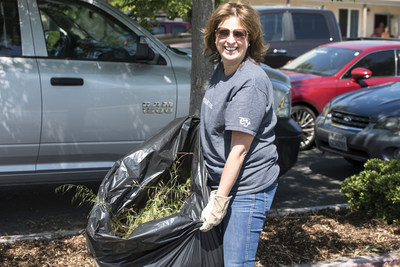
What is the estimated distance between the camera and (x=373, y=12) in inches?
1178

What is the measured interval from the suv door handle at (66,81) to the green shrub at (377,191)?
8.33ft

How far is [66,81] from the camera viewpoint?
4.91m

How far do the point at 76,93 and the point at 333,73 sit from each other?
5074 millimetres

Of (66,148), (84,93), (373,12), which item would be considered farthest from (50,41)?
(373,12)

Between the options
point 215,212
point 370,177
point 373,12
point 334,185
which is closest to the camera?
point 215,212

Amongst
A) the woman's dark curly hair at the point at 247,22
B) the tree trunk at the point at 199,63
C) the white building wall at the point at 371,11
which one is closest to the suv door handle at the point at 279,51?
the tree trunk at the point at 199,63

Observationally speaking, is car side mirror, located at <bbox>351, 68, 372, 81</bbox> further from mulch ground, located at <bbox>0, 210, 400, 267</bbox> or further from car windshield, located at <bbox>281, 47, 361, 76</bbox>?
mulch ground, located at <bbox>0, 210, 400, 267</bbox>

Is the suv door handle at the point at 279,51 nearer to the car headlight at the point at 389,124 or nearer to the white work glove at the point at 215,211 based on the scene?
the car headlight at the point at 389,124

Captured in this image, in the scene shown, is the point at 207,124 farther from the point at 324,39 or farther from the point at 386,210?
the point at 324,39

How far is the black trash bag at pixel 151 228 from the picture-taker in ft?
8.55

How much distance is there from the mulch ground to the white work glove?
5.13 ft

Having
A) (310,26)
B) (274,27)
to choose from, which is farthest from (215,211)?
(310,26)

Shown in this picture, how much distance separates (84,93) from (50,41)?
0.65m

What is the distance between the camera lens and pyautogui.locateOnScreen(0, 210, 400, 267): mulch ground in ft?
13.2
